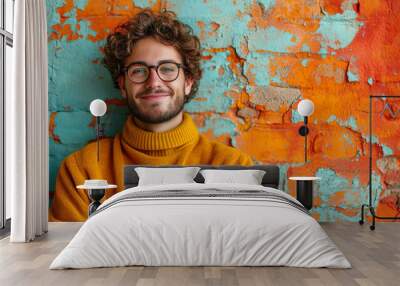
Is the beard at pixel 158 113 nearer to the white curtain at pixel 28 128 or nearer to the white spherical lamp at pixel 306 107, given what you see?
the white curtain at pixel 28 128

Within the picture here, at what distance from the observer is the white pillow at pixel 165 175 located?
6.17 metres

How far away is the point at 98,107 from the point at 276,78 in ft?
7.10

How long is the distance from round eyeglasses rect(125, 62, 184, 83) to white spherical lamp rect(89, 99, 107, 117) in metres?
0.48

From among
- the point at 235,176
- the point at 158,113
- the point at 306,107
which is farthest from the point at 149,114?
the point at 306,107

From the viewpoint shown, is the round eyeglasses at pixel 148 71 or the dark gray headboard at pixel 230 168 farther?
the round eyeglasses at pixel 148 71

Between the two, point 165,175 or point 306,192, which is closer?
point 165,175

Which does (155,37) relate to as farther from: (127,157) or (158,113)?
(127,157)

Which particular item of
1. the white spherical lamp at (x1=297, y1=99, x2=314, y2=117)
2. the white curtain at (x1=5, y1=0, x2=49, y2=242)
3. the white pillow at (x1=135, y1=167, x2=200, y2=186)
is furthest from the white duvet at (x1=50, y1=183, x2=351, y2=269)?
the white spherical lamp at (x1=297, y1=99, x2=314, y2=117)

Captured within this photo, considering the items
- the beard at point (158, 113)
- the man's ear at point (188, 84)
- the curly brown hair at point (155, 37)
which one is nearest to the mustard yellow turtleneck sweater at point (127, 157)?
the beard at point (158, 113)

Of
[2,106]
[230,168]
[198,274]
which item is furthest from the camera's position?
[230,168]

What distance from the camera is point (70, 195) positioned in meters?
6.72

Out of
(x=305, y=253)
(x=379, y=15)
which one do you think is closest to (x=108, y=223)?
(x=305, y=253)

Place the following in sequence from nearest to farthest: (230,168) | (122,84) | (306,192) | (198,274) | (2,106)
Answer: (198,274), (2,106), (306,192), (230,168), (122,84)

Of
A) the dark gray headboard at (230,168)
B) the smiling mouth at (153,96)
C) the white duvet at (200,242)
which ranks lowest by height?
the white duvet at (200,242)
